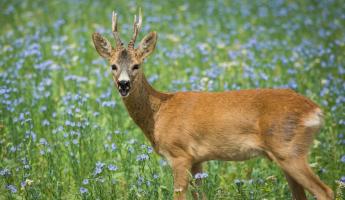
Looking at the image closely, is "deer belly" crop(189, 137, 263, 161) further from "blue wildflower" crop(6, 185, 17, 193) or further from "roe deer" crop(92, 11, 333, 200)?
"blue wildflower" crop(6, 185, 17, 193)

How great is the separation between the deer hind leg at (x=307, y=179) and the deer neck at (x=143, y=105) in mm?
1415

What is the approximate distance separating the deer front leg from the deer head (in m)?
0.77

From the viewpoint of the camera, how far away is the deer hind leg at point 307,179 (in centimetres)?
517

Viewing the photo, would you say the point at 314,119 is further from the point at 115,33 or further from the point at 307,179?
the point at 115,33

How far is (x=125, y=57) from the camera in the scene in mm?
5832

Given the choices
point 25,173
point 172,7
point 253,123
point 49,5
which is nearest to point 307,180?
point 253,123

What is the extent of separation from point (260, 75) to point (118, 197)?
327 centimetres

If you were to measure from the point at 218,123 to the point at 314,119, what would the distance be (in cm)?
85

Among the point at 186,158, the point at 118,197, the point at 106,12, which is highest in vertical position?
the point at 106,12

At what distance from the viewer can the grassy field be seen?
5961mm

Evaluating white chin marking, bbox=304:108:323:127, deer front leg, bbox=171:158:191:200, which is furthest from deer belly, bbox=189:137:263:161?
white chin marking, bbox=304:108:323:127

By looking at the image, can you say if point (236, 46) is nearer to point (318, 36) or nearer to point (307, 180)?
point (318, 36)

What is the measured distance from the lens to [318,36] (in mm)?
10711

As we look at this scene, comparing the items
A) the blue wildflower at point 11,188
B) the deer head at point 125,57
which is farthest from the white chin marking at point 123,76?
the blue wildflower at point 11,188
